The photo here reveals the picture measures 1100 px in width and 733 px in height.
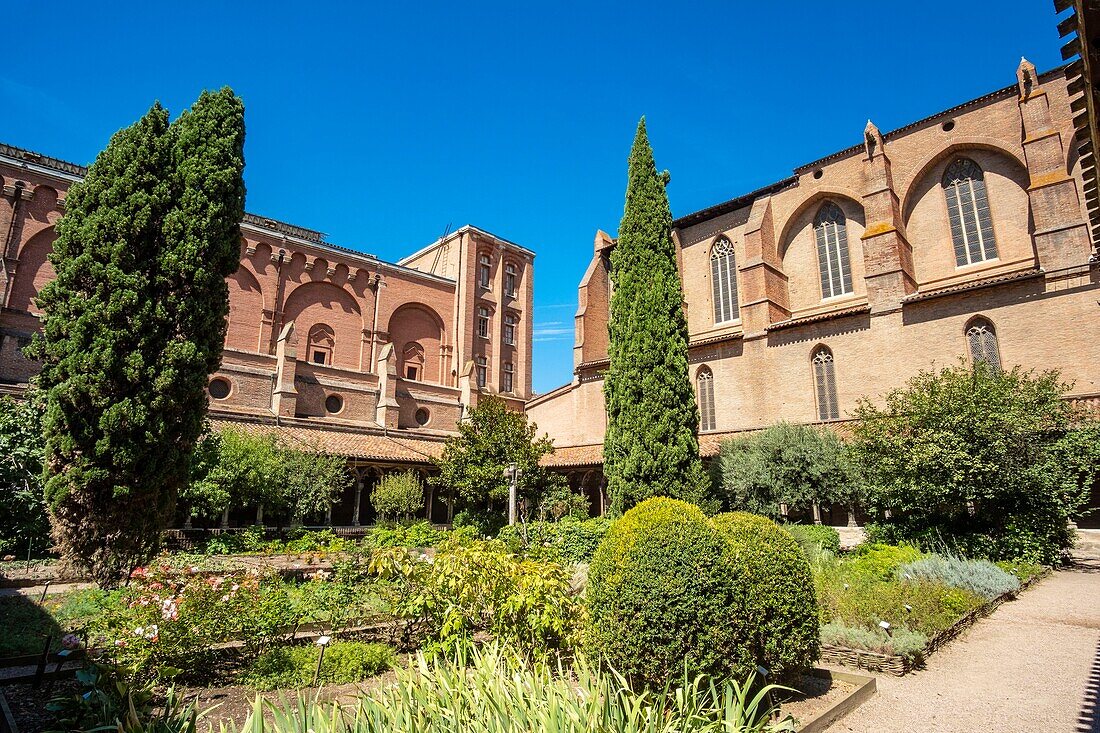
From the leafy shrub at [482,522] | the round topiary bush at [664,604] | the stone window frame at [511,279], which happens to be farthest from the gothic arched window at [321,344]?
the round topiary bush at [664,604]

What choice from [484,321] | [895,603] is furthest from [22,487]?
[484,321]

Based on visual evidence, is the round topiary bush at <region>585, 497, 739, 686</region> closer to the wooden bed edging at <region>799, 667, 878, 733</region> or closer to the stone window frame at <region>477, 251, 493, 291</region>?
the wooden bed edging at <region>799, 667, 878, 733</region>

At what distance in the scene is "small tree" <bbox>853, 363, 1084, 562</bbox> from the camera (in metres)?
13.3

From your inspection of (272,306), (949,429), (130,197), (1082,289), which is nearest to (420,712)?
(130,197)

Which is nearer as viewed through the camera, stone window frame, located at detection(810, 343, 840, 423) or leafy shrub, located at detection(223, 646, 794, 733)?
leafy shrub, located at detection(223, 646, 794, 733)

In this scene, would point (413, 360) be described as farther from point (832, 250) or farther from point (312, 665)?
point (312, 665)

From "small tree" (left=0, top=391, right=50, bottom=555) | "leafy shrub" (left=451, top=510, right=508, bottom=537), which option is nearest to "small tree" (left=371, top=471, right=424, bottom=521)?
"leafy shrub" (left=451, top=510, right=508, bottom=537)

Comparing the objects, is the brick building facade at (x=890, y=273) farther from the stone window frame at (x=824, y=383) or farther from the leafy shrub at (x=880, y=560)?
the leafy shrub at (x=880, y=560)

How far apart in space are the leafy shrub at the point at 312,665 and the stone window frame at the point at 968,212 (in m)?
23.8

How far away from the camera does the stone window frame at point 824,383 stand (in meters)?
21.5

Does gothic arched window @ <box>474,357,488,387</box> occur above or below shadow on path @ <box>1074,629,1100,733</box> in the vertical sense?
above

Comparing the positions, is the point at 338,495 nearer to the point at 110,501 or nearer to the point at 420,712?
the point at 110,501

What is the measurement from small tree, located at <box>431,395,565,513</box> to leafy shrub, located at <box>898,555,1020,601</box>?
12284 millimetres

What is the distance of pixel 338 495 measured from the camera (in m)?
24.0
